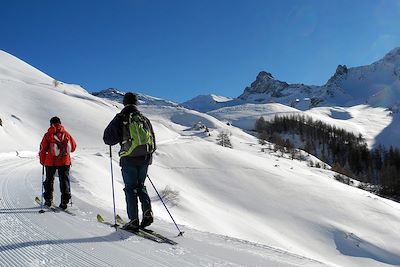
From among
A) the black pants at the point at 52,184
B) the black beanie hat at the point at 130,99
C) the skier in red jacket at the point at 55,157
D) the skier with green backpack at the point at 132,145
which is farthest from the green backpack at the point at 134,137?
the black pants at the point at 52,184

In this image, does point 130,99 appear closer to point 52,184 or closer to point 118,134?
point 118,134

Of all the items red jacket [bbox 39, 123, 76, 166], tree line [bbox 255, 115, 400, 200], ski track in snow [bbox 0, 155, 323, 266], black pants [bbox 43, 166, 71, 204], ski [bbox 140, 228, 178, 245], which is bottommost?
ski track in snow [bbox 0, 155, 323, 266]

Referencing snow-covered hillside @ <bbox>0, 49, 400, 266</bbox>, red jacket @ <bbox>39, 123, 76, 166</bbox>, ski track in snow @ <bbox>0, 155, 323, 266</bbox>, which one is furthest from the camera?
red jacket @ <bbox>39, 123, 76, 166</bbox>

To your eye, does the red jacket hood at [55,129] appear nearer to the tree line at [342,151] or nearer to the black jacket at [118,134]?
the black jacket at [118,134]

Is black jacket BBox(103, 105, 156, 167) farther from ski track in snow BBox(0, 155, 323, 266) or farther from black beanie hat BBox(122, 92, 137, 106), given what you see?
ski track in snow BBox(0, 155, 323, 266)

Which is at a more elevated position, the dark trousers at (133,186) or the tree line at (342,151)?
the tree line at (342,151)

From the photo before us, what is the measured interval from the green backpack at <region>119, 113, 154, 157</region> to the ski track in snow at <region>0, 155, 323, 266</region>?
55.7 inches

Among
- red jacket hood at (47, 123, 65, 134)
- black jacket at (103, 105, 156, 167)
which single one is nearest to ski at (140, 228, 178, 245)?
black jacket at (103, 105, 156, 167)

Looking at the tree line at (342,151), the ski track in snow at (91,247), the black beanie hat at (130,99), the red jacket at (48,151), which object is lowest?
the ski track in snow at (91,247)

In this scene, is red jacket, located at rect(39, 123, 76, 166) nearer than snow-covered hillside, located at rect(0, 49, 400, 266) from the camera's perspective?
No

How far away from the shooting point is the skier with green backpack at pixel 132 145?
23.2 ft

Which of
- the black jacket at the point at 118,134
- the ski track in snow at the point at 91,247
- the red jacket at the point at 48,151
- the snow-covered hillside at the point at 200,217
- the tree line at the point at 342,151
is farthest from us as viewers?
the tree line at the point at 342,151

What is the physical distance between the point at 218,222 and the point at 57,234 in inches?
567

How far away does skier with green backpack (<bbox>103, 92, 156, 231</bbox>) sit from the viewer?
278 inches
